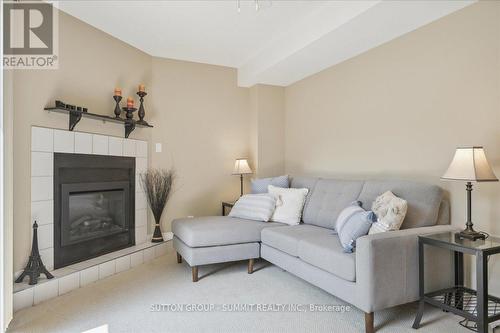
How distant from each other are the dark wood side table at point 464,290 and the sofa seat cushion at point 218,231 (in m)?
1.47

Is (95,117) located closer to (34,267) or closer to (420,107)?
(34,267)

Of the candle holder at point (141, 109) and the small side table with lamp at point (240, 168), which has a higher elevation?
the candle holder at point (141, 109)

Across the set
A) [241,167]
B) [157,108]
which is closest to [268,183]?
[241,167]

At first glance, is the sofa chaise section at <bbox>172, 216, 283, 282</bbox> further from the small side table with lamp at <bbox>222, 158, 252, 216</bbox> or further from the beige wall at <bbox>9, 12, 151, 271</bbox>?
the beige wall at <bbox>9, 12, 151, 271</bbox>

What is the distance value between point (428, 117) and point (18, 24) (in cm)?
344

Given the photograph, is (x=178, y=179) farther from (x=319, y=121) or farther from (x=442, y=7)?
(x=442, y=7)

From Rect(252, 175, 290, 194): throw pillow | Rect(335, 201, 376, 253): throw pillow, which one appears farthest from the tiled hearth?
Rect(335, 201, 376, 253): throw pillow

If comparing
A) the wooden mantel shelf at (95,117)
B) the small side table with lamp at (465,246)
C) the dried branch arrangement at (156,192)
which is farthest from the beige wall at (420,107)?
the wooden mantel shelf at (95,117)

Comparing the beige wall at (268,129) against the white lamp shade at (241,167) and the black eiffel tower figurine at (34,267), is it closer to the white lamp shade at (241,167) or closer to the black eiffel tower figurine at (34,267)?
the white lamp shade at (241,167)

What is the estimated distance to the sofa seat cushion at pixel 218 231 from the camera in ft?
9.62

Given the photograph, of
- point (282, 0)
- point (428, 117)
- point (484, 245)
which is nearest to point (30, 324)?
A: point (484, 245)

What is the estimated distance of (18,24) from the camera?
2.62 metres

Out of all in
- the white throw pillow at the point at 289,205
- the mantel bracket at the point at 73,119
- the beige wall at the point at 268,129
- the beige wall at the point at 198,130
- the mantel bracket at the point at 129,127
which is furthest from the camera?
the beige wall at the point at 268,129

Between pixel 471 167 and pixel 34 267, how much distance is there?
320 cm
